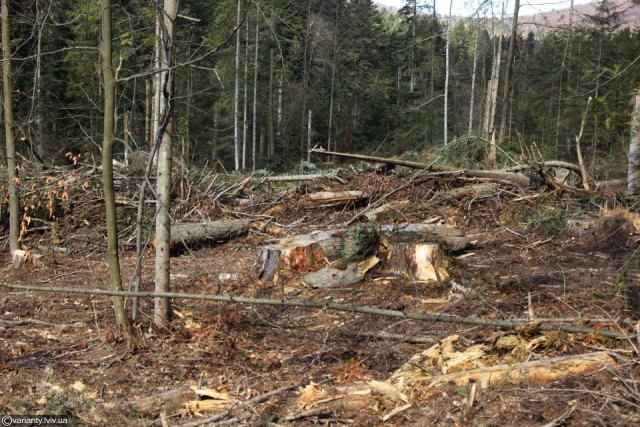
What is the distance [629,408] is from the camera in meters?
3.47

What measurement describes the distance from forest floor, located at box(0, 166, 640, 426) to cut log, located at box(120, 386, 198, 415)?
0.19 feet

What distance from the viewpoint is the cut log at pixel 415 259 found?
24.8ft

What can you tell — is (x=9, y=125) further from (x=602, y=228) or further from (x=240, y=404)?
(x=602, y=228)

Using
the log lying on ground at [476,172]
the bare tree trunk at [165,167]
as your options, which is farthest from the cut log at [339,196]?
the bare tree trunk at [165,167]

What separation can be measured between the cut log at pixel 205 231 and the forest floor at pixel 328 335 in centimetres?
26

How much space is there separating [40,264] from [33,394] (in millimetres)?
5705

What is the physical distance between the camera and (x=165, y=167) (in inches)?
213

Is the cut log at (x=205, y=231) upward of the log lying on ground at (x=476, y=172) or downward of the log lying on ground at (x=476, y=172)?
downward

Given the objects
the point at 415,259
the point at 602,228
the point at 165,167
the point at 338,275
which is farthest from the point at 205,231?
the point at 602,228

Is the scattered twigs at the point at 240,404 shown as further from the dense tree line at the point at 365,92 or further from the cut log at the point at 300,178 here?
the dense tree line at the point at 365,92

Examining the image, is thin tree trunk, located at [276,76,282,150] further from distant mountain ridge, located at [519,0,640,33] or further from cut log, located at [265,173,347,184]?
cut log, located at [265,173,347,184]

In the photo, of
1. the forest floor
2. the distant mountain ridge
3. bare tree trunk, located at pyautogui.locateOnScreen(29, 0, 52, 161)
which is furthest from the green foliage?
the distant mountain ridge

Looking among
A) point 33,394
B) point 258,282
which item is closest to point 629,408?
point 33,394

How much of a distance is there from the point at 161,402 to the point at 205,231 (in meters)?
6.65
